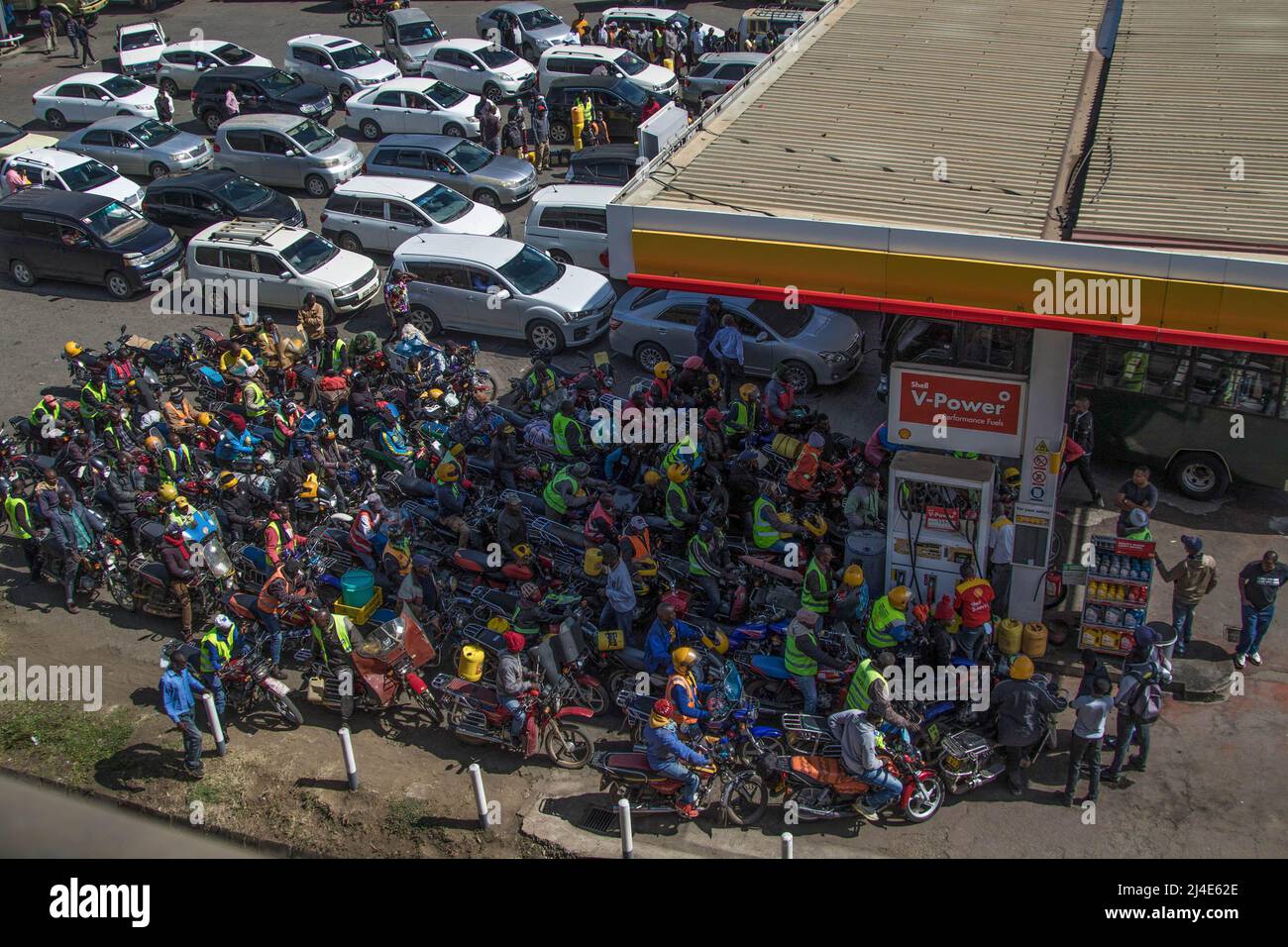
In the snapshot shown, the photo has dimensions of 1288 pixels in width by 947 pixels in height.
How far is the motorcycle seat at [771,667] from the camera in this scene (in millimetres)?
12562

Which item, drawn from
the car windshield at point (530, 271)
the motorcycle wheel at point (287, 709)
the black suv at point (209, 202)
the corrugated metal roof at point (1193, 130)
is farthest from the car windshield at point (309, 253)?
the corrugated metal roof at point (1193, 130)

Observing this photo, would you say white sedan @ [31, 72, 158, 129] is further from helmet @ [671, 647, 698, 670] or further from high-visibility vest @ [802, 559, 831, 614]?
helmet @ [671, 647, 698, 670]

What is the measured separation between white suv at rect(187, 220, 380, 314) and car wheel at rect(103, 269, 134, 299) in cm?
199

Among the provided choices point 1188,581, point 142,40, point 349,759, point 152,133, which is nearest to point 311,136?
point 152,133

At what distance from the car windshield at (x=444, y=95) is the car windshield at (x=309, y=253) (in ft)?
27.3

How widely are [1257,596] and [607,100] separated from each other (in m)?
21.1

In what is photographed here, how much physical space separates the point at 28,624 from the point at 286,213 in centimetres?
1227

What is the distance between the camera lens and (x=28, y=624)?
15.3 m

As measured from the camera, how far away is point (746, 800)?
11.6 metres

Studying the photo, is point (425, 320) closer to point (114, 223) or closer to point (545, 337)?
point (545, 337)

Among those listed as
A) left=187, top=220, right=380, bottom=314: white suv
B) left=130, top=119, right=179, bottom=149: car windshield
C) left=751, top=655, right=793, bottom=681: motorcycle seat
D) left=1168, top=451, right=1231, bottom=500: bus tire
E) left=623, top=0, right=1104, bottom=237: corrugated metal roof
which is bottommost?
left=751, top=655, right=793, bottom=681: motorcycle seat

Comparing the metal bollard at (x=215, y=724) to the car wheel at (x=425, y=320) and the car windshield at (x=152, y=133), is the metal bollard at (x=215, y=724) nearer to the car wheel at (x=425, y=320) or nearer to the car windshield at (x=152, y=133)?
the car wheel at (x=425, y=320)

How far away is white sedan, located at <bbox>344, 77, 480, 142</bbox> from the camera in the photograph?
29.4 m

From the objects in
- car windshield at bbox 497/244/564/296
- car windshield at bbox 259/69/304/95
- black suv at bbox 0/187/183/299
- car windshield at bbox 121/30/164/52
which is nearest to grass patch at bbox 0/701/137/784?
car windshield at bbox 497/244/564/296
